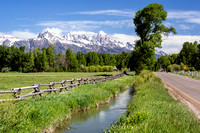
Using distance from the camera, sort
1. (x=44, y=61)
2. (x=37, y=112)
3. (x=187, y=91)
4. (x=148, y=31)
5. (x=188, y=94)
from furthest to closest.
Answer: (x=44, y=61), (x=148, y=31), (x=187, y=91), (x=188, y=94), (x=37, y=112)

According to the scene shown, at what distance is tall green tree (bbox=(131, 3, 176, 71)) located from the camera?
47.1m

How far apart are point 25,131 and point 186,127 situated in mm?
5570

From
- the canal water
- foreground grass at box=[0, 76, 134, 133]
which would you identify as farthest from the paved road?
foreground grass at box=[0, 76, 134, 133]

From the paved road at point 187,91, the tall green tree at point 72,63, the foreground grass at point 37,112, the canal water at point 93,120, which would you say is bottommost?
the canal water at point 93,120

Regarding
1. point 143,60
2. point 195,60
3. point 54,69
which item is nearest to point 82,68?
point 54,69

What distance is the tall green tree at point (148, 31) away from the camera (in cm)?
4709

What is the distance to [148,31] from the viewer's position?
4903cm

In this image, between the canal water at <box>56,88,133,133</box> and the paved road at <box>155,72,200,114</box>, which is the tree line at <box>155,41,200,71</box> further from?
the canal water at <box>56,88,133,133</box>

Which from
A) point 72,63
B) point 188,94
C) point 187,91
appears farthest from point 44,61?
point 188,94

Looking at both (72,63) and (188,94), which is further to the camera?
(72,63)

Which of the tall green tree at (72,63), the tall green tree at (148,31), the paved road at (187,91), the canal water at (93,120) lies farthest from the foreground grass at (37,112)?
the tall green tree at (72,63)

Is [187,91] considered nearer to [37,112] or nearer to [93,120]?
[93,120]

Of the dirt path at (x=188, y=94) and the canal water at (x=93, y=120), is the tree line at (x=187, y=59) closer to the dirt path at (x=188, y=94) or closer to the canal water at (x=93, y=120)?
the dirt path at (x=188, y=94)

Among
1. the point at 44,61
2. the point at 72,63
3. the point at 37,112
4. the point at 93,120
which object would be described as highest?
the point at 44,61
